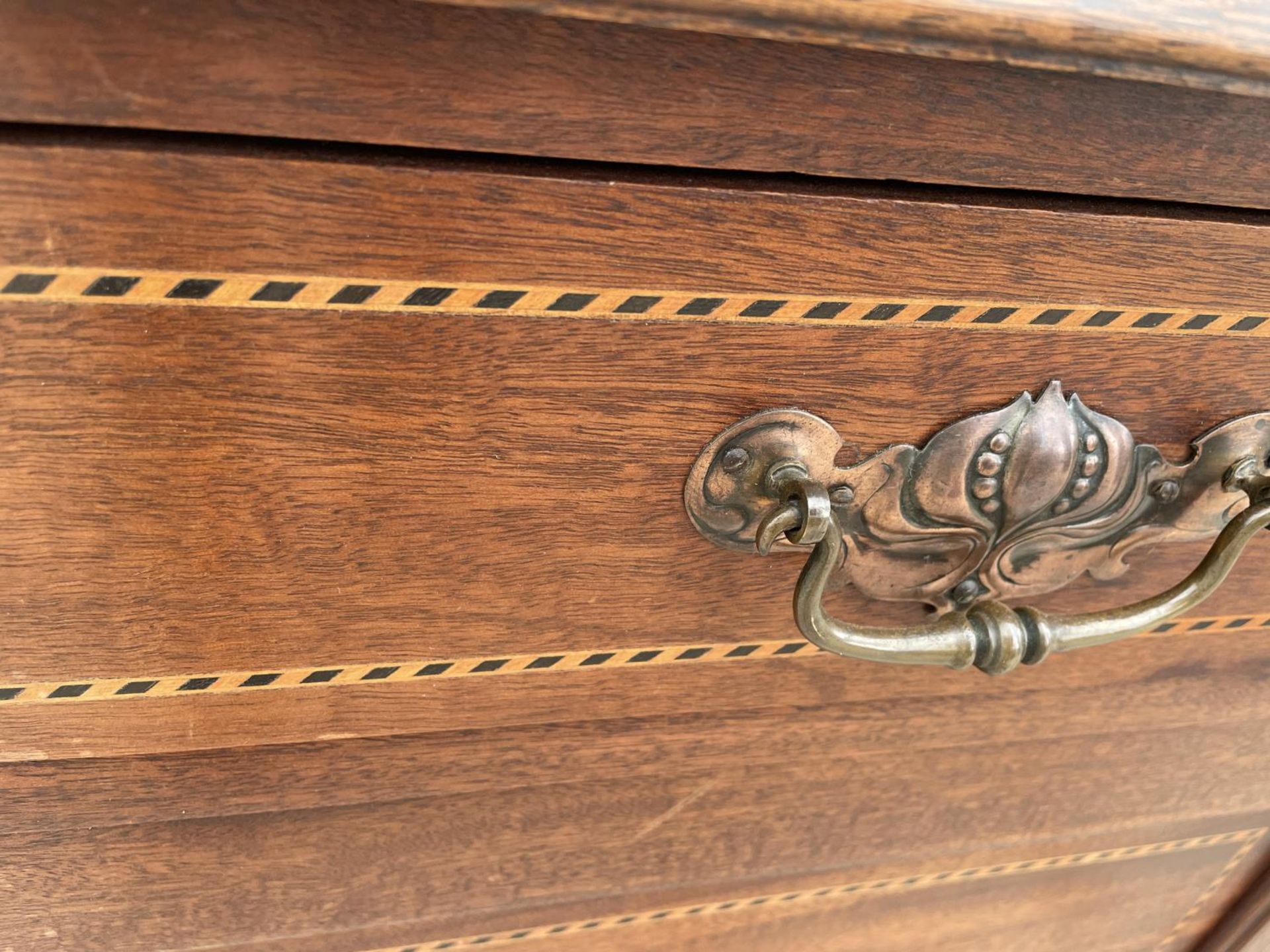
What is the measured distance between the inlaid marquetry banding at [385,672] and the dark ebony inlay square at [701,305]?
0.48ft

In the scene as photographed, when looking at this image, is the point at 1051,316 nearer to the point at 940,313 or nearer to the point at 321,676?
the point at 940,313

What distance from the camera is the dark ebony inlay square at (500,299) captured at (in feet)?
1.05

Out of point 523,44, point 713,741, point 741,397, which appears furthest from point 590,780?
point 523,44

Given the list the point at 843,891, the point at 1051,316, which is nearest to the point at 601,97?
the point at 1051,316

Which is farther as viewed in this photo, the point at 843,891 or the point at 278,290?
the point at 843,891

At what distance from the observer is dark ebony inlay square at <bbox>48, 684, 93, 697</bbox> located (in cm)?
37

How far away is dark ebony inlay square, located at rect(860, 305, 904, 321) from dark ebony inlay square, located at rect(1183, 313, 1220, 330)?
0.37 ft

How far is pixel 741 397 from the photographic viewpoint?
0.36 m

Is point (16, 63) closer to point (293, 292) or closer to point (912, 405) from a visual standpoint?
point (293, 292)

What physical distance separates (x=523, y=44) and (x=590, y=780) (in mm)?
320

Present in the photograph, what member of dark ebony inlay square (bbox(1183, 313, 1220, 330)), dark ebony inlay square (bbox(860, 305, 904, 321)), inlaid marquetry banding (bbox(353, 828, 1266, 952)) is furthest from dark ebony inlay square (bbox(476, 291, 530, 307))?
inlaid marquetry banding (bbox(353, 828, 1266, 952))

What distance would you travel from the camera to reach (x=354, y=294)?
311 millimetres

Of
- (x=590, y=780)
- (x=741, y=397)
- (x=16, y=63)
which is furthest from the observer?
(x=590, y=780)

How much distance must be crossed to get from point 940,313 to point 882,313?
20 millimetres
